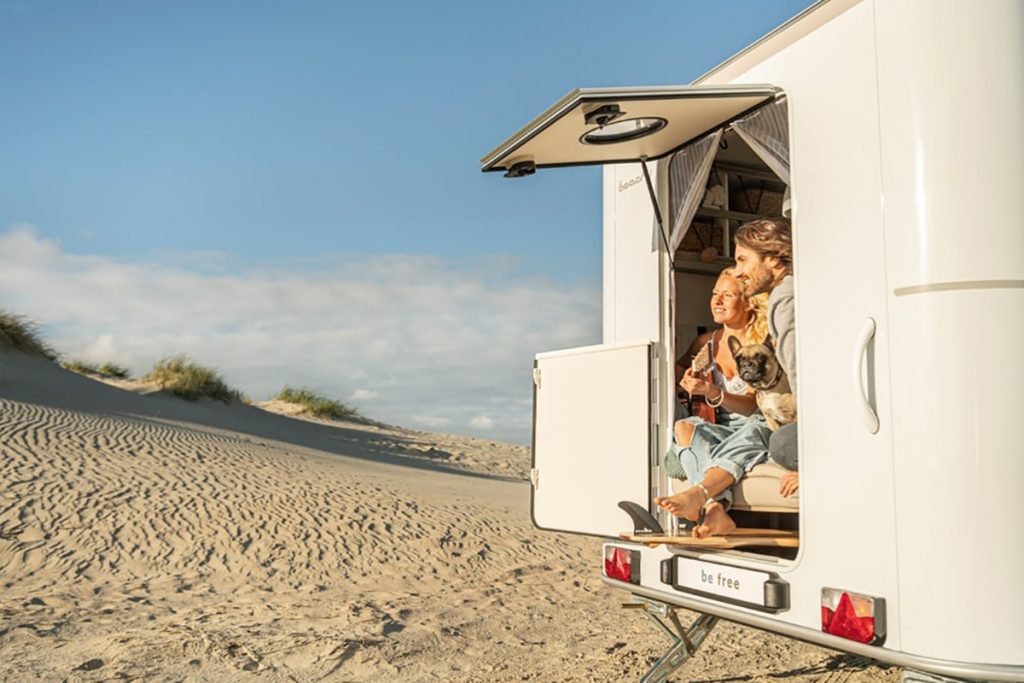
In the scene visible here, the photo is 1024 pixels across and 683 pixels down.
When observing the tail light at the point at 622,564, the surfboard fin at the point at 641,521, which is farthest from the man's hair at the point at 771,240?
the tail light at the point at 622,564

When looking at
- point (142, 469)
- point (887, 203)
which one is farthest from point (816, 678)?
point (142, 469)

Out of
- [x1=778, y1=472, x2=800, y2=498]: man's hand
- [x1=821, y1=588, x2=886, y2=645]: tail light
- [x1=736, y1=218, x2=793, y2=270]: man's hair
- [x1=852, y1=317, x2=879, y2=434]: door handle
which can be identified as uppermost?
[x1=736, y1=218, x2=793, y2=270]: man's hair

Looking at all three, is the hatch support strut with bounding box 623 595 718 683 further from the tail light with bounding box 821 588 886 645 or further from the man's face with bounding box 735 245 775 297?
the man's face with bounding box 735 245 775 297

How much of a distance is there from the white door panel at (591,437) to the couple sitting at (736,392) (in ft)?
0.88

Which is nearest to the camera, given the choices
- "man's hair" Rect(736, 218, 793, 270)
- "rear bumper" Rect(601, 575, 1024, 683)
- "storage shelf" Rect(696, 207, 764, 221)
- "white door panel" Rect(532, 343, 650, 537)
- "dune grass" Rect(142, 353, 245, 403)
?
"rear bumper" Rect(601, 575, 1024, 683)

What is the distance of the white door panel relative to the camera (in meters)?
5.49

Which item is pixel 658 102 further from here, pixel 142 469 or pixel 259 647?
pixel 142 469

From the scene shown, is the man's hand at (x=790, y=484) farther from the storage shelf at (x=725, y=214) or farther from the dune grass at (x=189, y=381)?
the dune grass at (x=189, y=381)

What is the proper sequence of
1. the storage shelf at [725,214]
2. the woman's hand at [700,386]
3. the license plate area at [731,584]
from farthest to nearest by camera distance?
the storage shelf at [725,214], the woman's hand at [700,386], the license plate area at [731,584]

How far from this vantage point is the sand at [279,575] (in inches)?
281

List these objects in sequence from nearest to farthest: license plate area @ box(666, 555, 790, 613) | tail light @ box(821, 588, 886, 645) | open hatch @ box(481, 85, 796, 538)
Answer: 1. tail light @ box(821, 588, 886, 645)
2. license plate area @ box(666, 555, 790, 613)
3. open hatch @ box(481, 85, 796, 538)

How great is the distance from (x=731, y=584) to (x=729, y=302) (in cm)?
145

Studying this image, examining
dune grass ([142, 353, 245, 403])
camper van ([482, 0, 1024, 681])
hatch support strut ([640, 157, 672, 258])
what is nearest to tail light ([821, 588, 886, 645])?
camper van ([482, 0, 1024, 681])

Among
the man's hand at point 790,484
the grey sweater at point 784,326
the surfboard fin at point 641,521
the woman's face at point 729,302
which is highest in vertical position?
the woman's face at point 729,302
